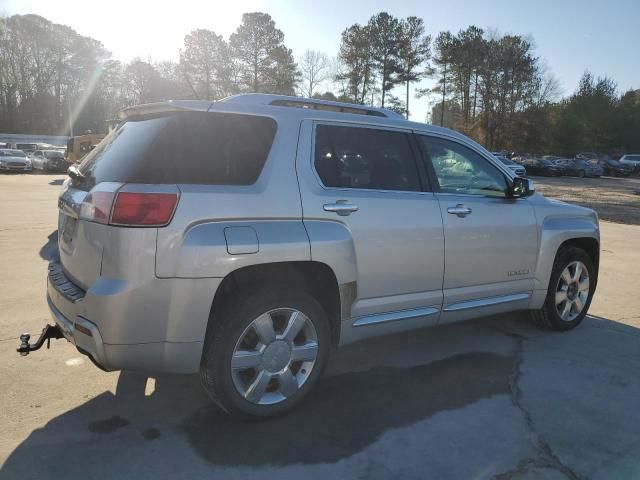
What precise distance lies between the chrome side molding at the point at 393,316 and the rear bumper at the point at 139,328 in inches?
43.4

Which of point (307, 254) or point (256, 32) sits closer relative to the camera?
point (307, 254)

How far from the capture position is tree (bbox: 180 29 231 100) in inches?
1700

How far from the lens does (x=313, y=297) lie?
10.7ft

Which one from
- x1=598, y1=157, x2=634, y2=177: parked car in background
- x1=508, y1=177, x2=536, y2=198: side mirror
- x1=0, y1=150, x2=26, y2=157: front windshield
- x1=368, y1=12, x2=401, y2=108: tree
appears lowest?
x1=0, y1=150, x2=26, y2=157: front windshield

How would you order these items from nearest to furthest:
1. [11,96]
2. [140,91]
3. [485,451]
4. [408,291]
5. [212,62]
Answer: [485,451]
[408,291]
[212,62]
[140,91]
[11,96]

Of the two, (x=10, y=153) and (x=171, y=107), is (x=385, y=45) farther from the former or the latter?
(x=171, y=107)

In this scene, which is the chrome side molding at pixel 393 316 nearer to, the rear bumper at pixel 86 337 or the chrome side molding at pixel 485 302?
the chrome side molding at pixel 485 302

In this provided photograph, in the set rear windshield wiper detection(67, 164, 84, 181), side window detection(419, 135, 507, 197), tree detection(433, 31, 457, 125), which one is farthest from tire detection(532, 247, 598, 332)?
tree detection(433, 31, 457, 125)

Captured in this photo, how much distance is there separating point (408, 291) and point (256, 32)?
1929 inches

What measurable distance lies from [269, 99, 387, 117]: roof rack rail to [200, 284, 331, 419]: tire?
1165 millimetres

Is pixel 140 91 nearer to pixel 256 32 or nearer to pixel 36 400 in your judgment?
pixel 256 32

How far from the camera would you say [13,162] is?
31531 mm

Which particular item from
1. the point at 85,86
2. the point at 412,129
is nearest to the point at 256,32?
the point at 85,86

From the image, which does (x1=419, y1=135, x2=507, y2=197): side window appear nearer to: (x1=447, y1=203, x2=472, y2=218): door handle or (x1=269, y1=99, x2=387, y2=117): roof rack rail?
(x1=447, y1=203, x2=472, y2=218): door handle
